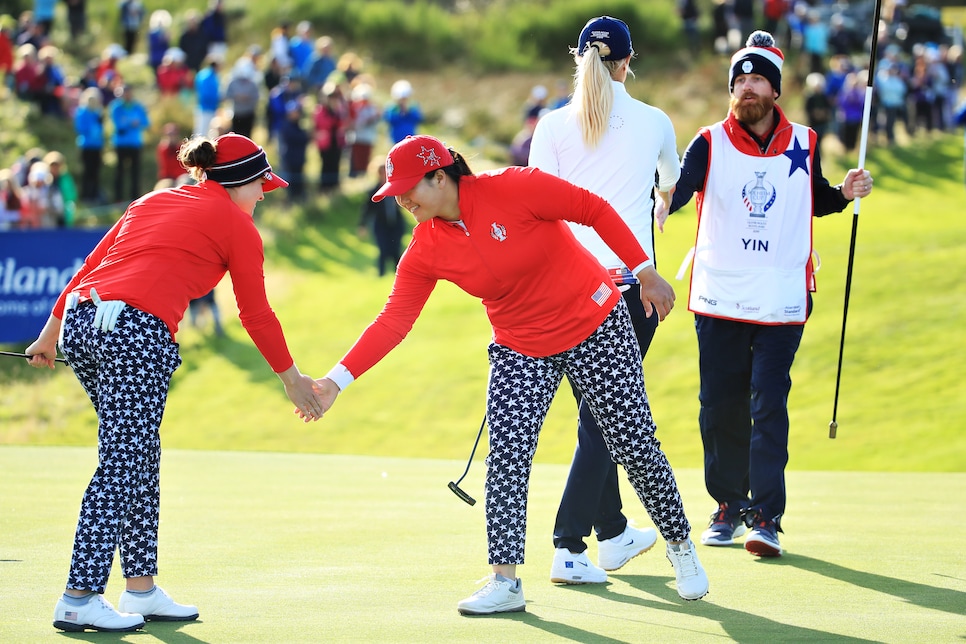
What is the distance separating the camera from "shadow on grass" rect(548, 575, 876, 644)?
4930 mm

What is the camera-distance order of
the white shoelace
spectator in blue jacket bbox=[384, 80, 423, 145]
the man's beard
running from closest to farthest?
1. the white shoelace
2. the man's beard
3. spectator in blue jacket bbox=[384, 80, 423, 145]

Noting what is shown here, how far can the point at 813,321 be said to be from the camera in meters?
Result: 17.8

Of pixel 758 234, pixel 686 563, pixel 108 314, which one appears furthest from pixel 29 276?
pixel 686 563

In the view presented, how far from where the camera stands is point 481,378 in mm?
17438

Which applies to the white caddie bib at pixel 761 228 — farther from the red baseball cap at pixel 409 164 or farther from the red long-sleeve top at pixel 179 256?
the red long-sleeve top at pixel 179 256

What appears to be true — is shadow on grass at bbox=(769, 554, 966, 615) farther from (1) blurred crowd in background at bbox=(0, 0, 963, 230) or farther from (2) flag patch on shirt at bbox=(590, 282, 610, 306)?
(1) blurred crowd in background at bbox=(0, 0, 963, 230)

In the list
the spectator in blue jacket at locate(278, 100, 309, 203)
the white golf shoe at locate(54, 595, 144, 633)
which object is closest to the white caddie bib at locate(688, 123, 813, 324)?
the white golf shoe at locate(54, 595, 144, 633)

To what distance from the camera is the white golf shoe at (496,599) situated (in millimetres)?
5395

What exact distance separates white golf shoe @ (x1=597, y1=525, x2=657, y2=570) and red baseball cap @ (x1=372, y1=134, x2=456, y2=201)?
2.18 m

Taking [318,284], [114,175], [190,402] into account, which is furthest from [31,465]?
[114,175]

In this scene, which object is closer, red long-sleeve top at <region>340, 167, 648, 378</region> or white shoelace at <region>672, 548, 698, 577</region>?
red long-sleeve top at <region>340, 167, 648, 378</region>

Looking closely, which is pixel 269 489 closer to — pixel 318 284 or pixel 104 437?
pixel 104 437

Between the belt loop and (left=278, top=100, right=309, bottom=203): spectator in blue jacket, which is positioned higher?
(left=278, top=100, right=309, bottom=203): spectator in blue jacket

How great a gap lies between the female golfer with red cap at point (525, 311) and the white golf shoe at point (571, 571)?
60 cm
